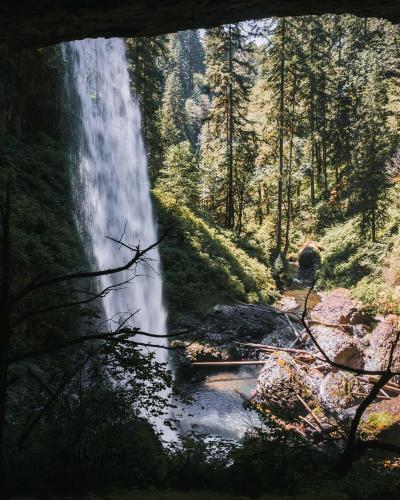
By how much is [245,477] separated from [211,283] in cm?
1372

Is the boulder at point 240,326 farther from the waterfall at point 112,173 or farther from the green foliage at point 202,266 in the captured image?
the waterfall at point 112,173

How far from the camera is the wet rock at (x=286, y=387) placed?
10758 mm

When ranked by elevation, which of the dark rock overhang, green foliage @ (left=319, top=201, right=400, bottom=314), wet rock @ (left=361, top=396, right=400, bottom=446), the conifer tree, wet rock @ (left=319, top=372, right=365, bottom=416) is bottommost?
wet rock @ (left=361, top=396, right=400, bottom=446)

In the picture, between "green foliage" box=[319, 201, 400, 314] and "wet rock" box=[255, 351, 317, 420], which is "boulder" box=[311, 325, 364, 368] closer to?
"wet rock" box=[255, 351, 317, 420]

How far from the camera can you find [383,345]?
13.2m

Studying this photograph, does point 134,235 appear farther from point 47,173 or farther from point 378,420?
point 378,420

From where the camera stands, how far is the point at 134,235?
1973cm

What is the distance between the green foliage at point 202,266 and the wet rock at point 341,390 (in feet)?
23.3

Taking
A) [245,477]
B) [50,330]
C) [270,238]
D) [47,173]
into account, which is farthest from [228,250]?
[245,477]

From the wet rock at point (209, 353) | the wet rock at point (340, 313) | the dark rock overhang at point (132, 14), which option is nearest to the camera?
the dark rock overhang at point (132, 14)

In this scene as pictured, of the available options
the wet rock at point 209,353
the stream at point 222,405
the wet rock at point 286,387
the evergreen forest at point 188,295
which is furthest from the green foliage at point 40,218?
the wet rock at point 286,387

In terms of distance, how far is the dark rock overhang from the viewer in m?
4.54

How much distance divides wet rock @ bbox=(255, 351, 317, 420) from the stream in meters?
0.84

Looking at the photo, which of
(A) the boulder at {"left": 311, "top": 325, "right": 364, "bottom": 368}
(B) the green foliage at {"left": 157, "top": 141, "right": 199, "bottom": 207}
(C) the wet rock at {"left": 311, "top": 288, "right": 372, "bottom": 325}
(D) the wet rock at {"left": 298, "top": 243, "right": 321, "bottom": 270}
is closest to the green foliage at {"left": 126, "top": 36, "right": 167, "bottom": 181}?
(B) the green foliage at {"left": 157, "top": 141, "right": 199, "bottom": 207}
